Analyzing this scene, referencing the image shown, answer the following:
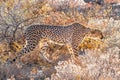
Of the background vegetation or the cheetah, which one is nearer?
the background vegetation

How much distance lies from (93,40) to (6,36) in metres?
2.28

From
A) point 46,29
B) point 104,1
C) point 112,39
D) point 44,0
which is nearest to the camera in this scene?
point 46,29

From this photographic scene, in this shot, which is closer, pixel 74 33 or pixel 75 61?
pixel 75 61

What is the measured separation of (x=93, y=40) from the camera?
37.0ft

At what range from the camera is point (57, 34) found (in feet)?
34.7

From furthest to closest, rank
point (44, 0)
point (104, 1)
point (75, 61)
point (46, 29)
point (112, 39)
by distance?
point (104, 1), point (44, 0), point (112, 39), point (46, 29), point (75, 61)

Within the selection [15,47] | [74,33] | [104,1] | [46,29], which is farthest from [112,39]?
[104,1]

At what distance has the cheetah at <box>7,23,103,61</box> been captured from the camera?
10320mm

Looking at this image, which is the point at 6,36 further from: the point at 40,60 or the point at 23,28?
the point at 40,60

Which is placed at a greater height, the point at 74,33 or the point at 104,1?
the point at 74,33

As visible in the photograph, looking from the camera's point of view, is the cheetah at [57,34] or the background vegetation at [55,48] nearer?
the background vegetation at [55,48]

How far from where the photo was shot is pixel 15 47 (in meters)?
10.8

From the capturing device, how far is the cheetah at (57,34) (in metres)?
10.3

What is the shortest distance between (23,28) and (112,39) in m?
2.35
